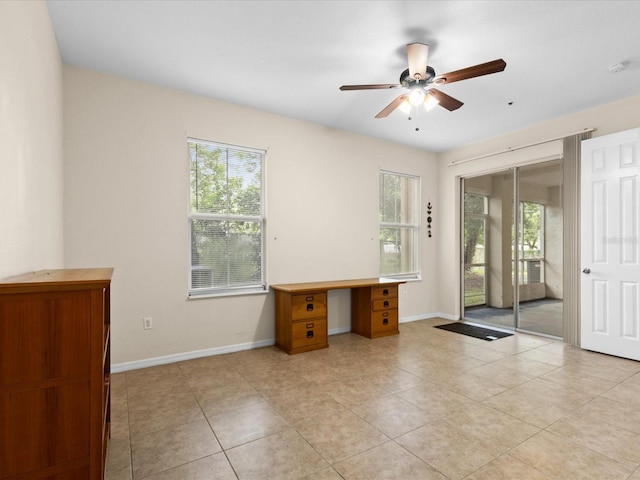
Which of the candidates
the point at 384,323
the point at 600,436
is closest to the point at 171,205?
the point at 384,323

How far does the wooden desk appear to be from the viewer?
12.2 ft

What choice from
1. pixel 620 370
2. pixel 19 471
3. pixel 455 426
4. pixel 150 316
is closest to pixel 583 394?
pixel 620 370

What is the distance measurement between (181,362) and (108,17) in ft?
9.99

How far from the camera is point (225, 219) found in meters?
3.79

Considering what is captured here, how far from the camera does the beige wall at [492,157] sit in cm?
373

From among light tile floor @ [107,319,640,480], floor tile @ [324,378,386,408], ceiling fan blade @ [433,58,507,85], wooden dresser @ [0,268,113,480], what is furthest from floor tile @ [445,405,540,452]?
ceiling fan blade @ [433,58,507,85]

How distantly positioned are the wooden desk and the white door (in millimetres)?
2239

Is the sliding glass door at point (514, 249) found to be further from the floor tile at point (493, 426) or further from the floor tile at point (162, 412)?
the floor tile at point (162, 412)

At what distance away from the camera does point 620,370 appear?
3232mm

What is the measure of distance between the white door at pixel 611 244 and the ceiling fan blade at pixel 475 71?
2.31 m

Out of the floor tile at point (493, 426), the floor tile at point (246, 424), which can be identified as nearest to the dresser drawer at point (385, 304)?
the floor tile at point (493, 426)

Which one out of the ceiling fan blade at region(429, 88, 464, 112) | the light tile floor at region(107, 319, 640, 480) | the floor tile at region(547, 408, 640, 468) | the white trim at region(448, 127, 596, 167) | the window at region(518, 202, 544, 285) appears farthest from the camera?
the window at region(518, 202, 544, 285)

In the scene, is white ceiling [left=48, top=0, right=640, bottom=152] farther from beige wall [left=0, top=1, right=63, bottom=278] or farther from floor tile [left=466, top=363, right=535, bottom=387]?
floor tile [left=466, top=363, right=535, bottom=387]

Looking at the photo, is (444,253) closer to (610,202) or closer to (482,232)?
(482,232)
